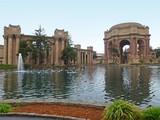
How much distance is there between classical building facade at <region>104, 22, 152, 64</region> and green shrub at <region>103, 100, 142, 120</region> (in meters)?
111

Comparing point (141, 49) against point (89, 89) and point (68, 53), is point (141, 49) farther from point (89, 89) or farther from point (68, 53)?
point (89, 89)

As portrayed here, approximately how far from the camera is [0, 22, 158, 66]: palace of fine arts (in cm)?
9144

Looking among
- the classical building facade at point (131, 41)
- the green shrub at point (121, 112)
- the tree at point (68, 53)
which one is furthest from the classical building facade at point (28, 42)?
the green shrub at point (121, 112)

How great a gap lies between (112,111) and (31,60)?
86.5 meters

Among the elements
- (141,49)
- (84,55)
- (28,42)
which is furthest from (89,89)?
(84,55)

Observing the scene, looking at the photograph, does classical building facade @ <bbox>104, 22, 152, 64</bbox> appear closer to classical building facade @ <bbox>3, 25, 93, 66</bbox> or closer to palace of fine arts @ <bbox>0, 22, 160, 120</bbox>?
palace of fine arts @ <bbox>0, 22, 160, 120</bbox>

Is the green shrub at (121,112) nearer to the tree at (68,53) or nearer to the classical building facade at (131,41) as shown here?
the tree at (68,53)

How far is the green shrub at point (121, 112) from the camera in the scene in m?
7.97

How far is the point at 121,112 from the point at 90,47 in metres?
132

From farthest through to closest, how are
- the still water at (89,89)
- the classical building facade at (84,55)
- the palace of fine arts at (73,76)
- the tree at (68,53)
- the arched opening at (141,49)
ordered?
1. the classical building facade at (84,55)
2. the arched opening at (141,49)
3. the tree at (68,53)
4. the still water at (89,89)
5. the palace of fine arts at (73,76)

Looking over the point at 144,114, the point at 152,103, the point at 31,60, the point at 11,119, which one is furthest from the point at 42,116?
the point at 31,60

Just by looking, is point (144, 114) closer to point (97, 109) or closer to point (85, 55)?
point (97, 109)

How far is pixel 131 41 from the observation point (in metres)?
122

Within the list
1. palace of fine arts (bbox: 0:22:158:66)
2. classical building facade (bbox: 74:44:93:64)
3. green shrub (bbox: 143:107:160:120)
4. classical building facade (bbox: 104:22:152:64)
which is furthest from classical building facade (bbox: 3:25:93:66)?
green shrub (bbox: 143:107:160:120)
